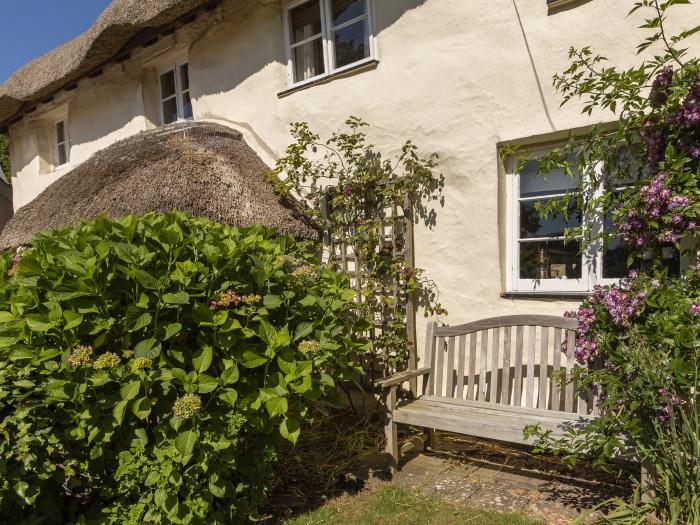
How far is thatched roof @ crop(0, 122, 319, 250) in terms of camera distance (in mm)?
4750

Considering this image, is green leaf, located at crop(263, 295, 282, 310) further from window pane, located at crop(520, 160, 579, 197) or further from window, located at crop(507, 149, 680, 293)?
window pane, located at crop(520, 160, 579, 197)

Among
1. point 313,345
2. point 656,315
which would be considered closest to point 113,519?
point 313,345

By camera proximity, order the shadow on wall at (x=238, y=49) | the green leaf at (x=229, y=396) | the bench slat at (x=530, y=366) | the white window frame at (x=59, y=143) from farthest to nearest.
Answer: the white window frame at (x=59, y=143)
the shadow on wall at (x=238, y=49)
the bench slat at (x=530, y=366)
the green leaf at (x=229, y=396)

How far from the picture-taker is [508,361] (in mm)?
3676

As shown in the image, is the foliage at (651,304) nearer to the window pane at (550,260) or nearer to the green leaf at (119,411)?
the window pane at (550,260)

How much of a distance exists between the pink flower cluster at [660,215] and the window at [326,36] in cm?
289

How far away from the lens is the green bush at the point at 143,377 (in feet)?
8.02

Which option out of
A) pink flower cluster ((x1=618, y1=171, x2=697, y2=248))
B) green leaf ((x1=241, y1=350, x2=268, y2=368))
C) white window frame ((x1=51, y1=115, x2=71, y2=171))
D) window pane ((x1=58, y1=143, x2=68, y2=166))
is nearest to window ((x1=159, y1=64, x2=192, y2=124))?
white window frame ((x1=51, y1=115, x2=71, y2=171))

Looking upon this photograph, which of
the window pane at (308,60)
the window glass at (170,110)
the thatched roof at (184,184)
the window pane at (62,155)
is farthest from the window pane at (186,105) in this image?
the window pane at (62,155)

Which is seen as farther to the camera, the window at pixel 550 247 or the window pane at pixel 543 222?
the window pane at pixel 543 222

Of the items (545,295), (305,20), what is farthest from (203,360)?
(305,20)

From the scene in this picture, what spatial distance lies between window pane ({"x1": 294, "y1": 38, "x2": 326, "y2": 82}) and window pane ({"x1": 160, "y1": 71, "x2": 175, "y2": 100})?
2.72 meters

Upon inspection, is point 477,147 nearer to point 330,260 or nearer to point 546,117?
point 546,117

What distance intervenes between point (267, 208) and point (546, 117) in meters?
2.69
